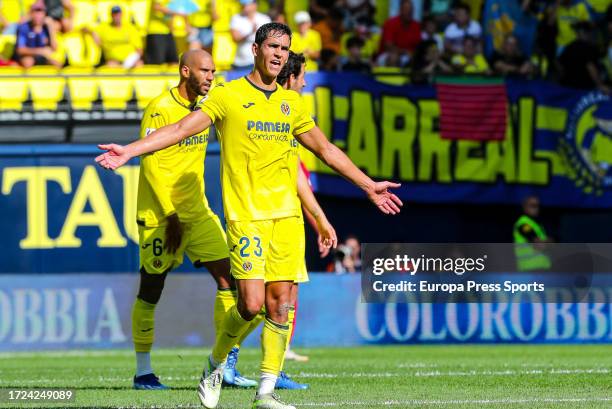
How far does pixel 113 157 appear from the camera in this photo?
7211mm

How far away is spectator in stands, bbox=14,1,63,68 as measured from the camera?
19.0 metres

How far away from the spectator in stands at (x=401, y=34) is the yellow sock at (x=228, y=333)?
12148 millimetres

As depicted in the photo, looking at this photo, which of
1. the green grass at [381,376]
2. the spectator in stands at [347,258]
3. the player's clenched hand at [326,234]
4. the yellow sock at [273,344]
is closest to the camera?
the yellow sock at [273,344]

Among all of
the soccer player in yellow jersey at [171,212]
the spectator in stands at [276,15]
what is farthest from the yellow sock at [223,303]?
the spectator in stands at [276,15]

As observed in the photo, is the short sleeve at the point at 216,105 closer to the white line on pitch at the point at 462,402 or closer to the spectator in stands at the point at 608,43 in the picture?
the white line on pitch at the point at 462,402

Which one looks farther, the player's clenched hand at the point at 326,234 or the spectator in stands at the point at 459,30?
the spectator in stands at the point at 459,30

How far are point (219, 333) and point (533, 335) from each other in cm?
865

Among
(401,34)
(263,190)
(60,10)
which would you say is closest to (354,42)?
(401,34)

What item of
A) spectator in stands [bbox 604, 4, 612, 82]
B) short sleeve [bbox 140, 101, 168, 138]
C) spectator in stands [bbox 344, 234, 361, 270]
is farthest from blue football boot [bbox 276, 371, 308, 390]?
spectator in stands [bbox 604, 4, 612, 82]

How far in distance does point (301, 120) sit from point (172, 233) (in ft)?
7.40

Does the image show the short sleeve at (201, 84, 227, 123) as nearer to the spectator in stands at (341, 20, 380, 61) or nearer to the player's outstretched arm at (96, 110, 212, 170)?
the player's outstretched arm at (96, 110, 212, 170)

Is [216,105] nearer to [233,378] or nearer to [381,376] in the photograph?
[233,378]

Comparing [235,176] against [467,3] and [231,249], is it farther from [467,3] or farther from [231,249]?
[467,3]

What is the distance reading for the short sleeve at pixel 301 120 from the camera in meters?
8.21
